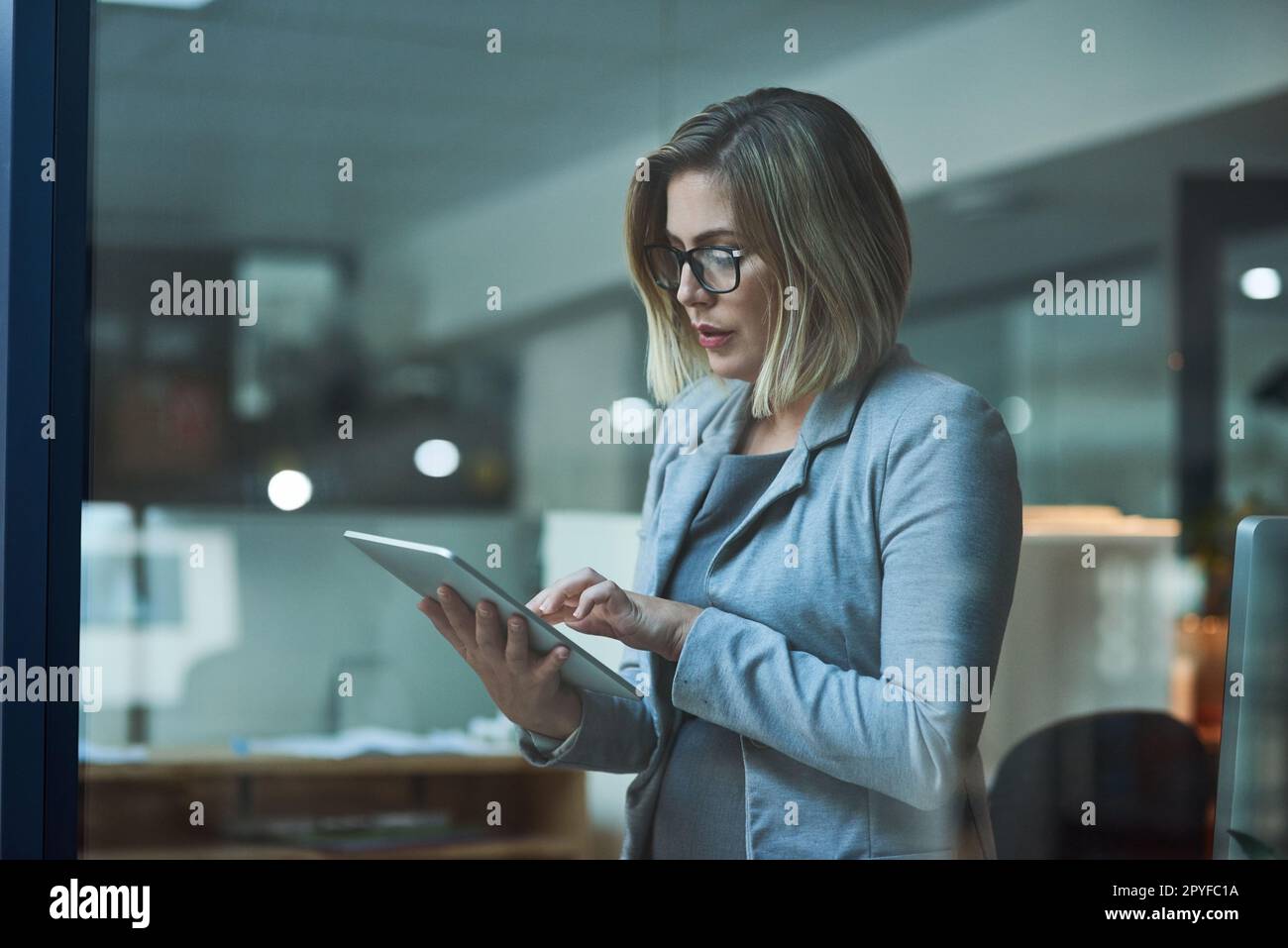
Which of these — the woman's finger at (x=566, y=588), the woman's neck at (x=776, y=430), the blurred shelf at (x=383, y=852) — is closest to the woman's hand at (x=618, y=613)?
the woman's finger at (x=566, y=588)

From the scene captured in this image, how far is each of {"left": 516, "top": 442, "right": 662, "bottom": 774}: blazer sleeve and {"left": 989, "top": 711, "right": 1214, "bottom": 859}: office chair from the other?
0.79m

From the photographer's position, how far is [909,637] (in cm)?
139

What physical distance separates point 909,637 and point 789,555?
0.16 metres

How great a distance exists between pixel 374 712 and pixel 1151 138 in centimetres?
184

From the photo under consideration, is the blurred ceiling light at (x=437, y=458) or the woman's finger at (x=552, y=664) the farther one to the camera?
the blurred ceiling light at (x=437, y=458)

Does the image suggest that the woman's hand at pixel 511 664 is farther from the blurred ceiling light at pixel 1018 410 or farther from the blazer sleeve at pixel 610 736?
the blurred ceiling light at pixel 1018 410

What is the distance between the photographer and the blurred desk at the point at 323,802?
1688 millimetres

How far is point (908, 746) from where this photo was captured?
55.3 inches

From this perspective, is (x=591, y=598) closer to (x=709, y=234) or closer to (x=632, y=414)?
(x=632, y=414)

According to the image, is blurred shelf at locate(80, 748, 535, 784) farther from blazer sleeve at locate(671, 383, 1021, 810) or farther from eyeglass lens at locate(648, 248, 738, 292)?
eyeglass lens at locate(648, 248, 738, 292)

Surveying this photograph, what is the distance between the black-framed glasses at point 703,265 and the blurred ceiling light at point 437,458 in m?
0.79

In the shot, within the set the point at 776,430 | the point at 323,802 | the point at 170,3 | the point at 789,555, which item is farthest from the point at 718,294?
the point at 323,802
